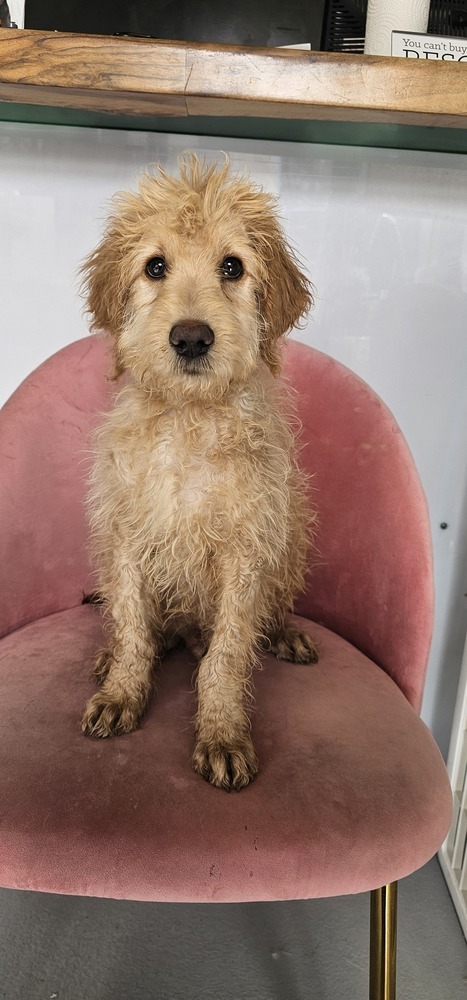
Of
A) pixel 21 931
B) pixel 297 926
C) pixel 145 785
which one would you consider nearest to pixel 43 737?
pixel 145 785

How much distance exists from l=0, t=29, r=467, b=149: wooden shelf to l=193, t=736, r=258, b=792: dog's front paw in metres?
1.19

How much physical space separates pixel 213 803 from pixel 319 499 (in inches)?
31.0

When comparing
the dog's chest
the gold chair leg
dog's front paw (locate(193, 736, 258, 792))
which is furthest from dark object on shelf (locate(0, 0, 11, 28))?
the gold chair leg

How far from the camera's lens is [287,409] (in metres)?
1.68

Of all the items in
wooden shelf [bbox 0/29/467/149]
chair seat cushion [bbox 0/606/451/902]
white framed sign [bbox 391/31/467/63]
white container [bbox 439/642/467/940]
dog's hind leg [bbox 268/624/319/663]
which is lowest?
white container [bbox 439/642/467/940]

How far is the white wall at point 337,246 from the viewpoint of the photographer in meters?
1.97

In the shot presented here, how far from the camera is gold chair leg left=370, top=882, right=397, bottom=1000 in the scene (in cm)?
135

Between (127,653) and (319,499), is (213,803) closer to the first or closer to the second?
(127,653)

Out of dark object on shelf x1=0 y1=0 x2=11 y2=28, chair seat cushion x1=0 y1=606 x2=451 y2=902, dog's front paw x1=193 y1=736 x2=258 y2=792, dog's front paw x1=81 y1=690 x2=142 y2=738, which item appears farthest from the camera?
dark object on shelf x1=0 y1=0 x2=11 y2=28

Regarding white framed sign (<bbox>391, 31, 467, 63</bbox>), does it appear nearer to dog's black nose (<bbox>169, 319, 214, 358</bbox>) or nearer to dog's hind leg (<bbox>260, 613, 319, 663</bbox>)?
dog's black nose (<bbox>169, 319, 214, 358</bbox>)

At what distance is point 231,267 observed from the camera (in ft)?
4.44

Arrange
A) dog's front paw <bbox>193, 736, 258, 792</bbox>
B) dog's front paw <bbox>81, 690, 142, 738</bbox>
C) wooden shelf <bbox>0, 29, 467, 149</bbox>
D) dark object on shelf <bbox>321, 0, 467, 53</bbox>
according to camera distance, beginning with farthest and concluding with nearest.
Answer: dark object on shelf <bbox>321, 0, 467, 53</bbox> < wooden shelf <bbox>0, 29, 467, 149</bbox> < dog's front paw <bbox>81, 690, 142, 738</bbox> < dog's front paw <bbox>193, 736, 258, 792</bbox>

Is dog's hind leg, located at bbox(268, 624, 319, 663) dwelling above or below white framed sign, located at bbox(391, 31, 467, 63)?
below

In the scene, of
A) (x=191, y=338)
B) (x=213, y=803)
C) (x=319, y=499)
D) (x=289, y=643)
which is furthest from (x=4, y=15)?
(x=213, y=803)
